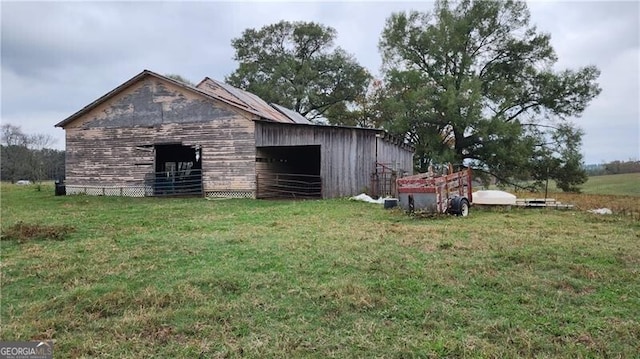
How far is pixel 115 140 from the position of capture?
1934 centimetres

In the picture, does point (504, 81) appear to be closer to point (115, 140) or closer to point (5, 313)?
point (115, 140)

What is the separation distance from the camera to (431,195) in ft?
35.1

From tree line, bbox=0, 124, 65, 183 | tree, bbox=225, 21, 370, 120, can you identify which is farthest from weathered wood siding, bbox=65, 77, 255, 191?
tree line, bbox=0, 124, 65, 183

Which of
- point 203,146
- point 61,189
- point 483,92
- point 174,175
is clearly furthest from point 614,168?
point 61,189

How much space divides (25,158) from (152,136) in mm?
36603

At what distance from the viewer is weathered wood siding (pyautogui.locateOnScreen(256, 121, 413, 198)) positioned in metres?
17.4

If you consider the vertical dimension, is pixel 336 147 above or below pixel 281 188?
above

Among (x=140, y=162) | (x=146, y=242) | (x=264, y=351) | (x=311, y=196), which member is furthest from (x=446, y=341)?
(x=140, y=162)

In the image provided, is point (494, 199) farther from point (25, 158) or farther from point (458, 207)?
point (25, 158)

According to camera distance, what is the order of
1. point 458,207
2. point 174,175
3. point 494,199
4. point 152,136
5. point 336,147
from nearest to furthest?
point 458,207
point 494,199
point 336,147
point 152,136
point 174,175

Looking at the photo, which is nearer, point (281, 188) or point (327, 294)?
point (327, 294)

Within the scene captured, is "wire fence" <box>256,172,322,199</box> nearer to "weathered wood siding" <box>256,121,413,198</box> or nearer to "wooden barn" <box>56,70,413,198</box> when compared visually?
"wooden barn" <box>56,70,413,198</box>

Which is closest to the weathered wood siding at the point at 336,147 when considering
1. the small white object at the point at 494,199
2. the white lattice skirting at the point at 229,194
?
the white lattice skirting at the point at 229,194

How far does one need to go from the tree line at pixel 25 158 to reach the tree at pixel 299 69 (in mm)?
23008
